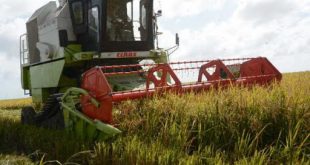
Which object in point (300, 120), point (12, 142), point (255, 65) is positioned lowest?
point (12, 142)

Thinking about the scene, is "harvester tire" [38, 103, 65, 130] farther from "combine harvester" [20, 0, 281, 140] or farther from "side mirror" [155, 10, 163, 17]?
"side mirror" [155, 10, 163, 17]

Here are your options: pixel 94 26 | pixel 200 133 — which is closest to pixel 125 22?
pixel 94 26

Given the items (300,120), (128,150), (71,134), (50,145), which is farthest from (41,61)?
(300,120)

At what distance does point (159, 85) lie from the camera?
5.66 m

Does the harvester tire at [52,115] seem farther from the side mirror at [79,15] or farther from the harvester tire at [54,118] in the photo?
the side mirror at [79,15]

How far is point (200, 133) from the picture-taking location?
4141 mm

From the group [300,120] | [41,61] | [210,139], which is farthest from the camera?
[41,61]

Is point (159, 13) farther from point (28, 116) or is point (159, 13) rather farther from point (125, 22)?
point (28, 116)

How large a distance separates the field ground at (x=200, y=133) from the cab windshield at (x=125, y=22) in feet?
9.40

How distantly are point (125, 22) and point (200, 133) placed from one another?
4.06 m

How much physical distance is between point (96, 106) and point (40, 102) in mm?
4942

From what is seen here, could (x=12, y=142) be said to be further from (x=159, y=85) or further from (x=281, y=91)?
(x=281, y=91)

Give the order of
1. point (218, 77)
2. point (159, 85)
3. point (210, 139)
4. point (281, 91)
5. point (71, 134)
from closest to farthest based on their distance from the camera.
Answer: point (210, 139) < point (281, 91) < point (71, 134) < point (159, 85) < point (218, 77)

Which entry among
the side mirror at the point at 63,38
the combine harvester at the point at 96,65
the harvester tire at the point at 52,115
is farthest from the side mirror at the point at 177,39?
the harvester tire at the point at 52,115
